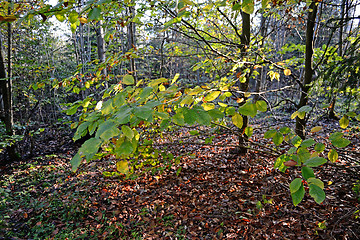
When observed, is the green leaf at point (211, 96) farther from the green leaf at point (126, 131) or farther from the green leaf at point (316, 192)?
the green leaf at point (316, 192)

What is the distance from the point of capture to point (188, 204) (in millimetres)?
3812

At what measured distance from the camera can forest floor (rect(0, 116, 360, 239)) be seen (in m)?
3.01

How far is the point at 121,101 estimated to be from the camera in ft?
3.45

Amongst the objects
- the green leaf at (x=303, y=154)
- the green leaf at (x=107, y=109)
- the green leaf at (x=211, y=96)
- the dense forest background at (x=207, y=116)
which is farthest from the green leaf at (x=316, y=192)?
the green leaf at (x=107, y=109)

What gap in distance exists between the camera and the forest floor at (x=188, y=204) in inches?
118

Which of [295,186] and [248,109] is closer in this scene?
[295,186]

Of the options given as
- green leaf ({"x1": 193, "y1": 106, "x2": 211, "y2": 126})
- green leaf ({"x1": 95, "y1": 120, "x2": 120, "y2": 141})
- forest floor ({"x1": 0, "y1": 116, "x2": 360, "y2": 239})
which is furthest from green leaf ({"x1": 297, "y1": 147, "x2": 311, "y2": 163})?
forest floor ({"x1": 0, "y1": 116, "x2": 360, "y2": 239})

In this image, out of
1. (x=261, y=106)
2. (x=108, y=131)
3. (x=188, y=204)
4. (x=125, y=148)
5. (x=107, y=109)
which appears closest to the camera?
(x=108, y=131)

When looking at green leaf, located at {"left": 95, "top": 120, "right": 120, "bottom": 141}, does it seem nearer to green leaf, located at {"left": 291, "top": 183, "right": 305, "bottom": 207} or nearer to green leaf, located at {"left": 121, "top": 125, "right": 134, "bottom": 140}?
green leaf, located at {"left": 121, "top": 125, "right": 134, "bottom": 140}

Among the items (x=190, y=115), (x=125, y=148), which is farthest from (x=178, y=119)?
(x=125, y=148)

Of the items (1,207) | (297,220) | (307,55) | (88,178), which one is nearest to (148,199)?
(88,178)

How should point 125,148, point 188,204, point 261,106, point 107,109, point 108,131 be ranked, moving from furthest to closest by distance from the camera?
point 188,204 < point 261,106 < point 107,109 < point 125,148 < point 108,131

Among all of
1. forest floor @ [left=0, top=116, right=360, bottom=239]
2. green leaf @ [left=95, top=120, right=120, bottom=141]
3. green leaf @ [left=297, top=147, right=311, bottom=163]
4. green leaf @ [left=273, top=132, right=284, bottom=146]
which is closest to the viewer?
green leaf @ [left=95, top=120, right=120, bottom=141]

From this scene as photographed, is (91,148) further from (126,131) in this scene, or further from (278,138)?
(278,138)
